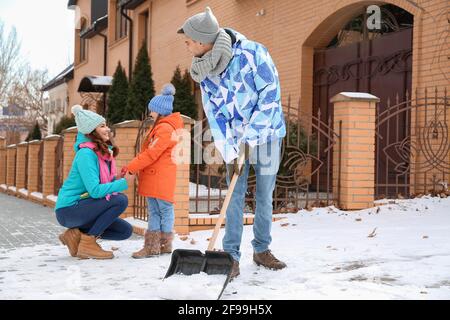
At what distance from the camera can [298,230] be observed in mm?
6191

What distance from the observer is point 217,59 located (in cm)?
386

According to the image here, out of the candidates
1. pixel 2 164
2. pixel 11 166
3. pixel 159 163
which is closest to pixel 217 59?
pixel 159 163

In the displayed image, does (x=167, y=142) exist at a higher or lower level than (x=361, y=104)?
lower

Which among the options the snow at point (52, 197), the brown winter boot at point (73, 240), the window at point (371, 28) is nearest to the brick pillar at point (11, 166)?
the snow at point (52, 197)

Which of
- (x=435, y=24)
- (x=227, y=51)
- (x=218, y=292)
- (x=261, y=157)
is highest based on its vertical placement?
(x=435, y=24)

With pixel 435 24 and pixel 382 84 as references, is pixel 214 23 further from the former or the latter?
pixel 382 84

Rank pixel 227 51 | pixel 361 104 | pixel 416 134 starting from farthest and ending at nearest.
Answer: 1. pixel 416 134
2. pixel 361 104
3. pixel 227 51

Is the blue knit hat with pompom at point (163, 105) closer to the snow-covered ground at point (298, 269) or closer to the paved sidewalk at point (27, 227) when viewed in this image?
the snow-covered ground at point (298, 269)

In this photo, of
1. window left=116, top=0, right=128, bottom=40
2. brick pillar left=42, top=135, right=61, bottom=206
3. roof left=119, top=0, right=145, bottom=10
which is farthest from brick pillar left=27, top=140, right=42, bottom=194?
window left=116, top=0, right=128, bottom=40

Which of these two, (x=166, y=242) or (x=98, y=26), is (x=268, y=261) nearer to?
(x=166, y=242)

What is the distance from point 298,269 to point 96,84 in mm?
19162

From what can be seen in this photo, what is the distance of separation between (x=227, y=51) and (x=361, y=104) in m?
3.51

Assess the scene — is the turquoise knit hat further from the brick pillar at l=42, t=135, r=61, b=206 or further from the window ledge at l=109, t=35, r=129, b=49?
the window ledge at l=109, t=35, r=129, b=49

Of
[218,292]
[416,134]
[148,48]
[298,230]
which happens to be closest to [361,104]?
[416,134]
